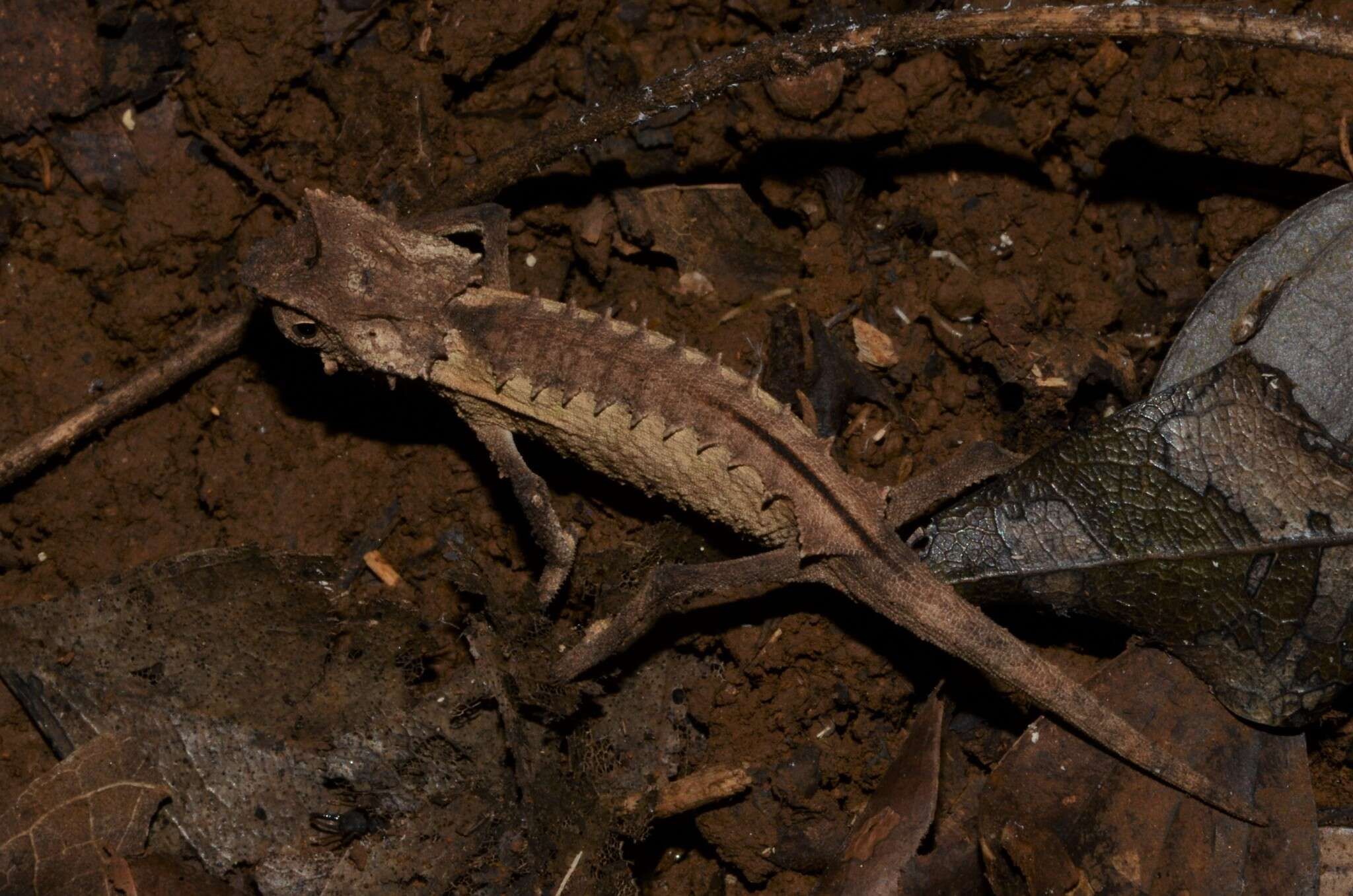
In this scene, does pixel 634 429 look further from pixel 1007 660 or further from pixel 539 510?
pixel 1007 660

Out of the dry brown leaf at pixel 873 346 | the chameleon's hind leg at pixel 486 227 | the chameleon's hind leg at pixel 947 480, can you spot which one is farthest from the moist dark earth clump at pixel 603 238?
the chameleon's hind leg at pixel 947 480

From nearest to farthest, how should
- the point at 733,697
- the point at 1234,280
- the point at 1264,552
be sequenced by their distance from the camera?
the point at 1264,552, the point at 1234,280, the point at 733,697

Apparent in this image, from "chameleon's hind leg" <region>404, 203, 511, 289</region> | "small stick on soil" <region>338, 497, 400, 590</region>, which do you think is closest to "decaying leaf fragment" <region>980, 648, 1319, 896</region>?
"small stick on soil" <region>338, 497, 400, 590</region>

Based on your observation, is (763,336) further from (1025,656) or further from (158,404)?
(158,404)

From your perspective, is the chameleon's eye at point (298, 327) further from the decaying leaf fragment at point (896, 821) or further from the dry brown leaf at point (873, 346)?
the decaying leaf fragment at point (896, 821)

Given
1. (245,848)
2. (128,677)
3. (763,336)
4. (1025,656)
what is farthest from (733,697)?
(128,677)
